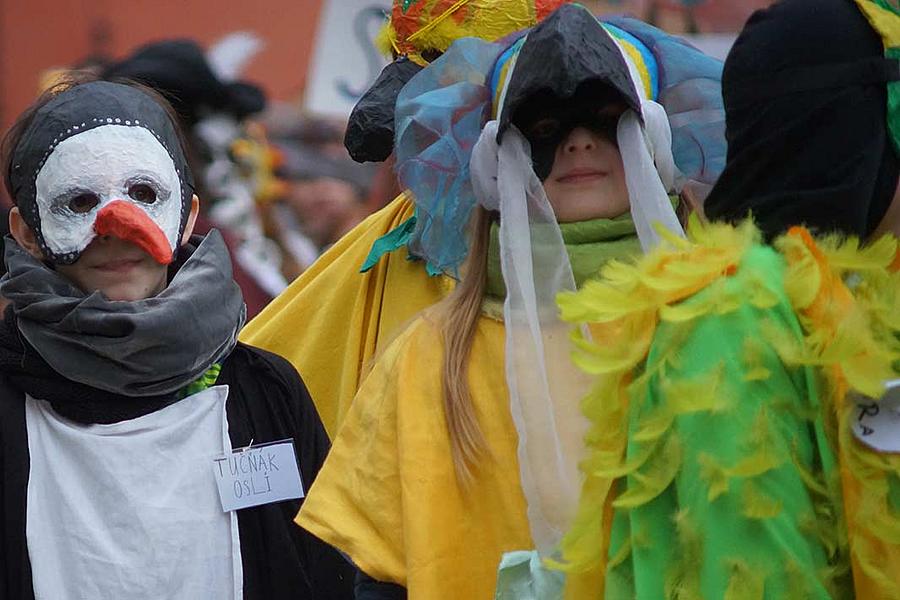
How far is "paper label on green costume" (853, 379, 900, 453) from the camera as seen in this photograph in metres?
1.74

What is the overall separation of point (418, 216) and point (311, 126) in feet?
14.2

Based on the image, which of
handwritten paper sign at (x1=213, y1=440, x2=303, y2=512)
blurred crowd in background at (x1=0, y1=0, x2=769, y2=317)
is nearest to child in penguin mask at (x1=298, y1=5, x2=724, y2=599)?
handwritten paper sign at (x1=213, y1=440, x2=303, y2=512)

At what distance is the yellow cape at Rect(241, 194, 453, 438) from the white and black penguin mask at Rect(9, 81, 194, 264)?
0.75 m

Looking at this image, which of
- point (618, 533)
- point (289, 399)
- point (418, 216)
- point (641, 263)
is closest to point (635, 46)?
point (418, 216)

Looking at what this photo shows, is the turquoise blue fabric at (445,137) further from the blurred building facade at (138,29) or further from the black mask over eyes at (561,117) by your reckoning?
the blurred building facade at (138,29)

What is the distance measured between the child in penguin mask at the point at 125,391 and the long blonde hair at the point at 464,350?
1.50 feet

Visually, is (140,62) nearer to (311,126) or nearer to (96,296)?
(311,126)

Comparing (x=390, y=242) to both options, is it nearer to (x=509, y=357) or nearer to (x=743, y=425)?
(x=509, y=357)

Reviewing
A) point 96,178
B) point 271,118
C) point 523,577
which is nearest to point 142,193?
point 96,178

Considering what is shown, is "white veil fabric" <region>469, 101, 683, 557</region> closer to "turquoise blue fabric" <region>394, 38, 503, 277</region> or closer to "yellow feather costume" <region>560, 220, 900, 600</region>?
"turquoise blue fabric" <region>394, 38, 503, 277</region>

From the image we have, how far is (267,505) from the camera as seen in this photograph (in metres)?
Result: 2.99

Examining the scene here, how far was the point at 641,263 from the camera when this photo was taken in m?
1.96

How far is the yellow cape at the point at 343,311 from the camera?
3746mm

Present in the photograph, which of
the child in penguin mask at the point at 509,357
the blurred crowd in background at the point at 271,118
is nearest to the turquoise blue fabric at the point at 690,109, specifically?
the child in penguin mask at the point at 509,357
